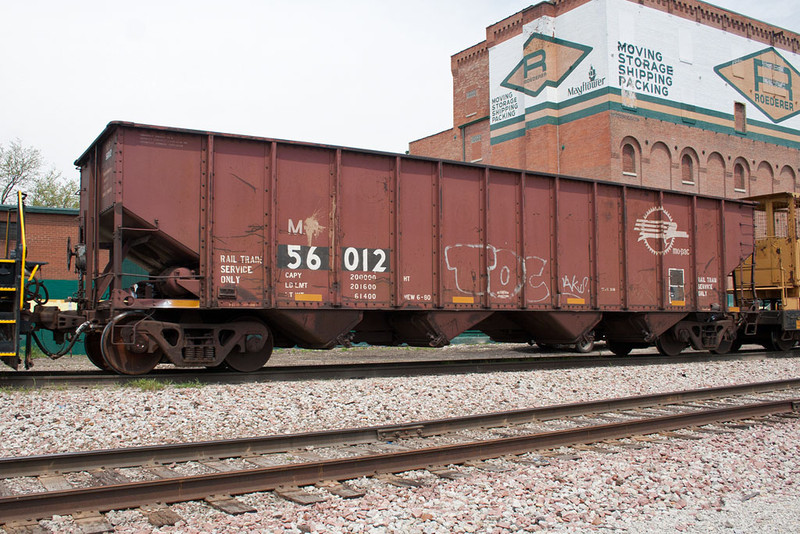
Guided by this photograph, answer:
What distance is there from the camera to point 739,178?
39.6 metres

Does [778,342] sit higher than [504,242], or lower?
lower

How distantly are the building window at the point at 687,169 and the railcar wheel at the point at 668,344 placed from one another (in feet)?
81.0

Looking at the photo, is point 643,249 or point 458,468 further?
point 643,249

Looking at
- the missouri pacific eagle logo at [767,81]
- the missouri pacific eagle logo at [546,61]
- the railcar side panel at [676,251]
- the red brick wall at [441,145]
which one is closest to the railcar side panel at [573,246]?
the railcar side panel at [676,251]

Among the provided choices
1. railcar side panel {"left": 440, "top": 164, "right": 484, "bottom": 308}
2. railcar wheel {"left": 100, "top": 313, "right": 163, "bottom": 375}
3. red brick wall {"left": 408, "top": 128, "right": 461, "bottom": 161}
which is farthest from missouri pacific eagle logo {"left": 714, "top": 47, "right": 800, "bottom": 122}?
railcar wheel {"left": 100, "top": 313, "right": 163, "bottom": 375}

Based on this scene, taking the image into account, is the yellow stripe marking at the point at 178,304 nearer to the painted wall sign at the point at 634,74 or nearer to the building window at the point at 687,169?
the painted wall sign at the point at 634,74

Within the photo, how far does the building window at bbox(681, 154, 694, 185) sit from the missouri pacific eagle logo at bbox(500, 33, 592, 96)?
8737 millimetres

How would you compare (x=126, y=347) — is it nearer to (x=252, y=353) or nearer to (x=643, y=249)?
(x=252, y=353)

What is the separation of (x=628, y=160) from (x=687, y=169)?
5.12m

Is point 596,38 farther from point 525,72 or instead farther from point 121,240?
point 121,240

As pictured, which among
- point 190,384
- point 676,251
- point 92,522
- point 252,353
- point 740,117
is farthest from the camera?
point 740,117

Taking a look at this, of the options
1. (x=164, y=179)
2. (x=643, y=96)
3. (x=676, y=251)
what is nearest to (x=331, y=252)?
(x=164, y=179)

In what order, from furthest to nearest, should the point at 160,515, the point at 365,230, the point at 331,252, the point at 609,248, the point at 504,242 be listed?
1. the point at 609,248
2. the point at 504,242
3. the point at 365,230
4. the point at 331,252
5. the point at 160,515

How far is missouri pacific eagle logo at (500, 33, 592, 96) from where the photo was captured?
3522 centimetres
